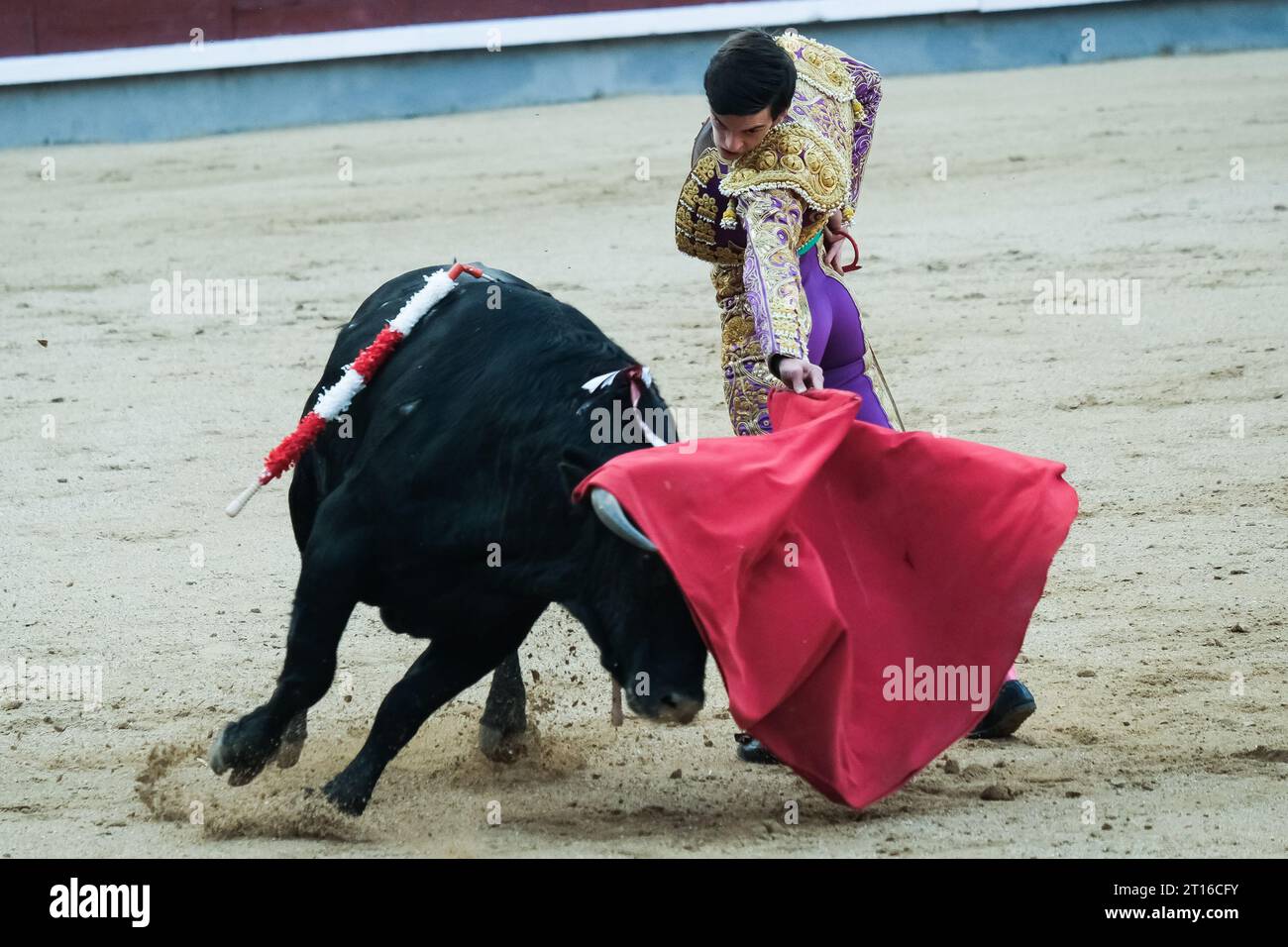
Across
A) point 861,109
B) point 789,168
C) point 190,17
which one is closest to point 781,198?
point 789,168

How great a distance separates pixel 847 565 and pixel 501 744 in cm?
76

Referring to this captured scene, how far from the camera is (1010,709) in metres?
3.10

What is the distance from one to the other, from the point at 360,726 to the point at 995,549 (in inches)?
49.3

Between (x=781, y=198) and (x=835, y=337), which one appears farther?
(x=835, y=337)

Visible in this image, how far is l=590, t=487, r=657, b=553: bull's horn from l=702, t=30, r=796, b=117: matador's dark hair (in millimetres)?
632

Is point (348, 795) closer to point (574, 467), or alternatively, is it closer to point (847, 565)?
point (574, 467)

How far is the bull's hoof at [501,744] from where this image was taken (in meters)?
3.16

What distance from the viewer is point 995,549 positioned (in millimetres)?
2736

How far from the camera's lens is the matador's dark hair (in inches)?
103

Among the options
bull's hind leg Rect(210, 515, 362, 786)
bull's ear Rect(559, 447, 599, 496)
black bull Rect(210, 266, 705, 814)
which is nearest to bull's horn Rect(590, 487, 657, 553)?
black bull Rect(210, 266, 705, 814)

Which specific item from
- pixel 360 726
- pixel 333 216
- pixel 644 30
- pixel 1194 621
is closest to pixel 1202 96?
pixel 644 30

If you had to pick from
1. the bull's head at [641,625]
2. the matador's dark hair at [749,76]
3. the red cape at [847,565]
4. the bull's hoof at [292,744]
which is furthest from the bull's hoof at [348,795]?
the matador's dark hair at [749,76]

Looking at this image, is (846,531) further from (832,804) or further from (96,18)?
(96,18)

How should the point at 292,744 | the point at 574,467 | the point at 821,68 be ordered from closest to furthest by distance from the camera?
the point at 574,467, the point at 821,68, the point at 292,744
